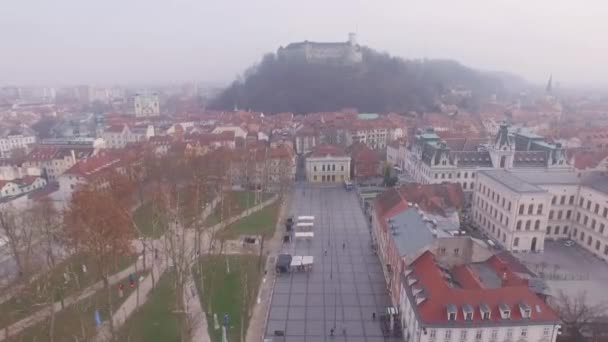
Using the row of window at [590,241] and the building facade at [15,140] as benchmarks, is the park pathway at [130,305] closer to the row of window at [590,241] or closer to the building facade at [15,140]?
the row of window at [590,241]

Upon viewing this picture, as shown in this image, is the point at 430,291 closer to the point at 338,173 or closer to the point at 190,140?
the point at 338,173

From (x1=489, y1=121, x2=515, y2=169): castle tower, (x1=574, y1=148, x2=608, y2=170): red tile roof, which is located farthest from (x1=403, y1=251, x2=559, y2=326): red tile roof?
(x1=574, y1=148, x2=608, y2=170): red tile roof

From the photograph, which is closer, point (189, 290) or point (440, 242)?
point (440, 242)

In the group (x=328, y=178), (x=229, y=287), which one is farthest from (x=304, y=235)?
(x=328, y=178)

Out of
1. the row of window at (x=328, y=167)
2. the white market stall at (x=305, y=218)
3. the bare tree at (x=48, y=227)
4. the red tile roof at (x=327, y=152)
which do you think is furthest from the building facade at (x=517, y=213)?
the bare tree at (x=48, y=227)

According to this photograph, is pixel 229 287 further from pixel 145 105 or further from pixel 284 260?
pixel 145 105

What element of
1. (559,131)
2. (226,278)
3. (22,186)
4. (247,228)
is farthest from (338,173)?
(559,131)
